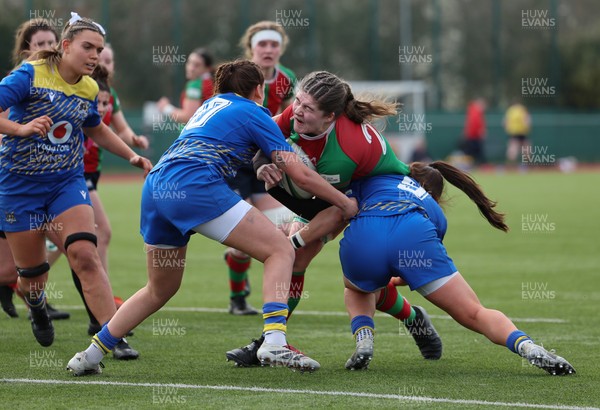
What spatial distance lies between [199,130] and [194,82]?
427 centimetres

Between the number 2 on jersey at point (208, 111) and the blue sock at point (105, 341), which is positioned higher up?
the number 2 on jersey at point (208, 111)

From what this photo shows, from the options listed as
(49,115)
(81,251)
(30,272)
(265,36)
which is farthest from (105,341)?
(265,36)

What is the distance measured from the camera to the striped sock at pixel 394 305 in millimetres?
6301

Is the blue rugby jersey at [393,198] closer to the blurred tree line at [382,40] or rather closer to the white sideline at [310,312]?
the white sideline at [310,312]

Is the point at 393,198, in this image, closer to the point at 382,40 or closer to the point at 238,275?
the point at 238,275

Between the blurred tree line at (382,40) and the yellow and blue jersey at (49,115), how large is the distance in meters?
27.1

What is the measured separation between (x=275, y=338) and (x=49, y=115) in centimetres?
208

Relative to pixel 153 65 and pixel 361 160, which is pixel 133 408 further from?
pixel 153 65

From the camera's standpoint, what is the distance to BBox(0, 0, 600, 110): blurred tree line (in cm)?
3738

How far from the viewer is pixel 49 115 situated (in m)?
6.16

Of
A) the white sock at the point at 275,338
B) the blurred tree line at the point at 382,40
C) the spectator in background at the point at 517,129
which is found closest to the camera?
the white sock at the point at 275,338

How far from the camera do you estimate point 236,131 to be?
5.40 m

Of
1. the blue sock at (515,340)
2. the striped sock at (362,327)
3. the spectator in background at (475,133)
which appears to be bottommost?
the spectator in background at (475,133)

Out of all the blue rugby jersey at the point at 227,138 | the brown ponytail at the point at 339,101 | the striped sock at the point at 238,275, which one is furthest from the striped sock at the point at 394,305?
the striped sock at the point at 238,275
